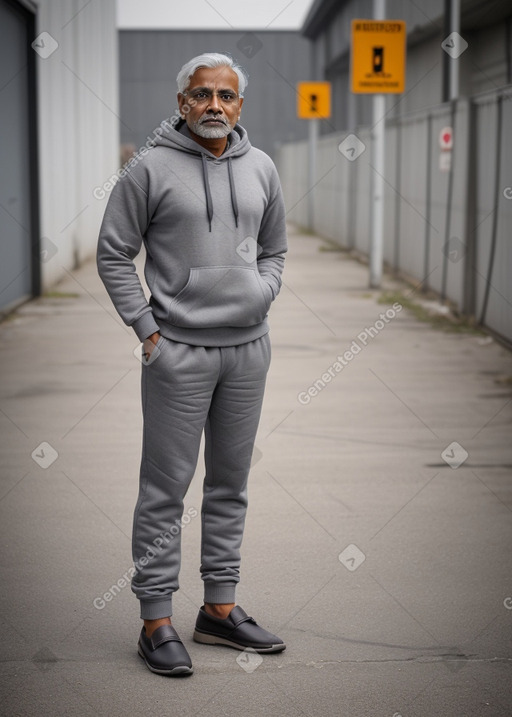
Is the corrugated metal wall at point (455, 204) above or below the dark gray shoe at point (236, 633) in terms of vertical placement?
above

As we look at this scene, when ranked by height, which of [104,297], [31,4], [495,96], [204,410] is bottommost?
[104,297]

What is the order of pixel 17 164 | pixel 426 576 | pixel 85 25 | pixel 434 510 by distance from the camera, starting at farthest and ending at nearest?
1. pixel 85 25
2. pixel 17 164
3. pixel 434 510
4. pixel 426 576

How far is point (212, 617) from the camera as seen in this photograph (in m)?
3.98

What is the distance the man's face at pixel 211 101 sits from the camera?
3617 mm

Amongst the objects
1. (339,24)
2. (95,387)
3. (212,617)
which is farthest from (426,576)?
(339,24)

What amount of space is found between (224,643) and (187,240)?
1.41 meters

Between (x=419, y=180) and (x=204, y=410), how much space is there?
11.6 metres

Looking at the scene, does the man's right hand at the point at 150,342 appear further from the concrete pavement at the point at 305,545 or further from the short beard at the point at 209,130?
the concrete pavement at the point at 305,545

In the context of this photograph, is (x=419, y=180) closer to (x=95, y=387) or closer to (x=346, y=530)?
(x=95, y=387)

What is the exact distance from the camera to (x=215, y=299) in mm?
3693

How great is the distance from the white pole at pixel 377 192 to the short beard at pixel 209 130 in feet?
36.3

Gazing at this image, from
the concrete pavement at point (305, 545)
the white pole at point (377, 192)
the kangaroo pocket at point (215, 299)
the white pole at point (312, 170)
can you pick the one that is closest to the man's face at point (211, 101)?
the kangaroo pocket at point (215, 299)

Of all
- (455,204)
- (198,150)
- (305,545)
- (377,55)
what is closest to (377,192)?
(377,55)

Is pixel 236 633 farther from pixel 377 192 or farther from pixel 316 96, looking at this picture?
pixel 316 96
